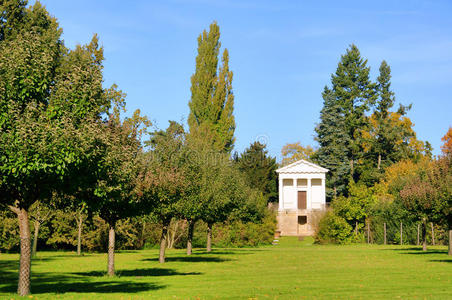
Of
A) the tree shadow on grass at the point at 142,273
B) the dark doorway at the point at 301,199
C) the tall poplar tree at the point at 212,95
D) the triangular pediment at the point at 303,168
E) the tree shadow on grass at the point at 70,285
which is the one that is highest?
the tall poplar tree at the point at 212,95

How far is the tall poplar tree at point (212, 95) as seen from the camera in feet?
265

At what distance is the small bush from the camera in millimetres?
67938

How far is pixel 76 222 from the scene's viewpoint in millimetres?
51656

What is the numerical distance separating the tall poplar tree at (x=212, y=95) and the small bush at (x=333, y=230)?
59.1ft

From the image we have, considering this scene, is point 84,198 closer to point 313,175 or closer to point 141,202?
point 141,202

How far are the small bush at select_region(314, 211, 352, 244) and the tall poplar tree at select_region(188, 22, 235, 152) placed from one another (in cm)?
1800

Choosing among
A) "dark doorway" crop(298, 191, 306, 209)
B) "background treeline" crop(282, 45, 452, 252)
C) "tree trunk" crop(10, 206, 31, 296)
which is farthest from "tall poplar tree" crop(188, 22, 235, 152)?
"tree trunk" crop(10, 206, 31, 296)

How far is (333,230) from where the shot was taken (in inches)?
2675

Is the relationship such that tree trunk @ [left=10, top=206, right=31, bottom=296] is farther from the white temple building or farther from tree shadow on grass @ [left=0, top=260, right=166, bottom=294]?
the white temple building

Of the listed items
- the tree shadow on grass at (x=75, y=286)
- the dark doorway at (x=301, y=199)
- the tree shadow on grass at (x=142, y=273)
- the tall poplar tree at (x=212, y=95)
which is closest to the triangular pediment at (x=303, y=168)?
the dark doorway at (x=301, y=199)

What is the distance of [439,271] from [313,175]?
243ft

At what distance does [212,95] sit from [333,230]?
25691 mm

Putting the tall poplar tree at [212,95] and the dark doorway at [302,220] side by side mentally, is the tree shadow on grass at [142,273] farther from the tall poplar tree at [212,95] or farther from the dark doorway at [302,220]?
the dark doorway at [302,220]

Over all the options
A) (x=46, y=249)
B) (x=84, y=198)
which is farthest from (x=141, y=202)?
(x=46, y=249)
